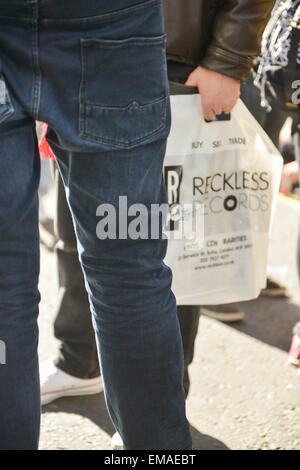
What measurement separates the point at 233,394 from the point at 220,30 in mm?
1152

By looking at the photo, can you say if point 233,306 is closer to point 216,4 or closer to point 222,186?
point 222,186

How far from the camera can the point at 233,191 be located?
6.45 feet

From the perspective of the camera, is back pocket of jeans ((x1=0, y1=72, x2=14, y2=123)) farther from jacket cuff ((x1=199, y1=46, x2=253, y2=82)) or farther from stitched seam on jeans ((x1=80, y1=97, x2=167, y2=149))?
jacket cuff ((x1=199, y1=46, x2=253, y2=82))

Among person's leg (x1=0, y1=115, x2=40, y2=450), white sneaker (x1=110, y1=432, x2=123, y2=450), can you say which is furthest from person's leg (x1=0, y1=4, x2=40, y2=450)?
white sneaker (x1=110, y1=432, x2=123, y2=450)

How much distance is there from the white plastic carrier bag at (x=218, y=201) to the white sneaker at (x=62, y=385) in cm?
49

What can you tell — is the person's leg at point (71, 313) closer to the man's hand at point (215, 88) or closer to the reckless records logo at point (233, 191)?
the reckless records logo at point (233, 191)

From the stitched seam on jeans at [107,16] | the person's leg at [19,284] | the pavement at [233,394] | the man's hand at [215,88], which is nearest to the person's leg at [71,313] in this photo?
the pavement at [233,394]

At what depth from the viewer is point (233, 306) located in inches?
108

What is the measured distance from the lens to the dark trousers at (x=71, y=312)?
212cm

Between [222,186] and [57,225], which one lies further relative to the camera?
[57,225]

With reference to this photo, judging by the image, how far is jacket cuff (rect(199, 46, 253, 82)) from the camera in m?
1.70

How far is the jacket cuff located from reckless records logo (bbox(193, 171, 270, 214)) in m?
0.31
